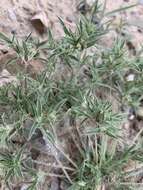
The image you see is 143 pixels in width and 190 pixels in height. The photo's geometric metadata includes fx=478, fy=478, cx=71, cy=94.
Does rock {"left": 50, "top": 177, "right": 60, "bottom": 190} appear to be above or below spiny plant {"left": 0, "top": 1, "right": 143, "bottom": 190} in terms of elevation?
below

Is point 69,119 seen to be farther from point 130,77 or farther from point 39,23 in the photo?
point 39,23

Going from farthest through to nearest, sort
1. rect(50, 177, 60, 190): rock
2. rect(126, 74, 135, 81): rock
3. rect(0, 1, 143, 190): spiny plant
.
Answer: rect(126, 74, 135, 81): rock → rect(50, 177, 60, 190): rock → rect(0, 1, 143, 190): spiny plant

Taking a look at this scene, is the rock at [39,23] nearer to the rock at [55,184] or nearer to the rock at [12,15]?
the rock at [12,15]

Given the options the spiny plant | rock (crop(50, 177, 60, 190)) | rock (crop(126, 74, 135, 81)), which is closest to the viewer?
the spiny plant

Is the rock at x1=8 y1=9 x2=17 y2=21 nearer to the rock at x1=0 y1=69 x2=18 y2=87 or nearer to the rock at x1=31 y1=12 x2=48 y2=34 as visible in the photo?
the rock at x1=31 y1=12 x2=48 y2=34

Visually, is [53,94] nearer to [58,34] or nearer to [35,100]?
[35,100]

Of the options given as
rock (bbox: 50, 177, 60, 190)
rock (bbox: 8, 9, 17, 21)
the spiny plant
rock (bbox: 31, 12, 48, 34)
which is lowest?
rock (bbox: 50, 177, 60, 190)

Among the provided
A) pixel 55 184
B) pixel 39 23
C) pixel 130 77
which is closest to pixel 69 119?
pixel 55 184

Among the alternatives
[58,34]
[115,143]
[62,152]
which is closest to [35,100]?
[62,152]

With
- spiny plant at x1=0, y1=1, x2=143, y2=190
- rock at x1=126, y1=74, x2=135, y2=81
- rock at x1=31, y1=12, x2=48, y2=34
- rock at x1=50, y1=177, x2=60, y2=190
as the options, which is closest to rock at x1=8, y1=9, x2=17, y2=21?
rock at x1=31, y1=12, x2=48, y2=34

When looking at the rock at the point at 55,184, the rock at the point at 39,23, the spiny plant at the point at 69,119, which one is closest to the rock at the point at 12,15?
the rock at the point at 39,23
